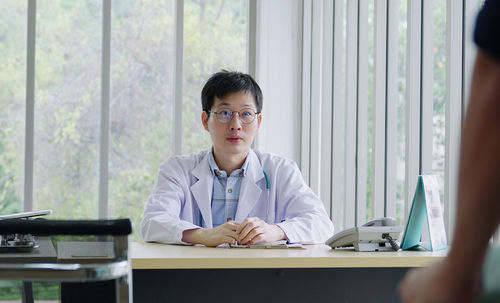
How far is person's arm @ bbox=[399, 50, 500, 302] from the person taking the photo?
0.47 metres

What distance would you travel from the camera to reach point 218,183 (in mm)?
2639

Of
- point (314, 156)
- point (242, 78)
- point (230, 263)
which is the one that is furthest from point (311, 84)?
point (230, 263)

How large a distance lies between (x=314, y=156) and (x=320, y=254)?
85.4 inches

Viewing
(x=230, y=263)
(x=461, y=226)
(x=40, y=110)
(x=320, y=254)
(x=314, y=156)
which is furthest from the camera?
(x=40, y=110)

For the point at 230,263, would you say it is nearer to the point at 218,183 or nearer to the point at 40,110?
the point at 218,183

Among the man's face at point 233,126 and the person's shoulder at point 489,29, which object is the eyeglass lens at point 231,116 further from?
the person's shoulder at point 489,29

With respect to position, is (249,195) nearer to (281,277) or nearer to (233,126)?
(233,126)

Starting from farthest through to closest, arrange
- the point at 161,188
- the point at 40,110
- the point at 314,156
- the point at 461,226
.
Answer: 1. the point at 40,110
2. the point at 314,156
3. the point at 161,188
4. the point at 461,226

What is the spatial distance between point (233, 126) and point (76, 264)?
1.60 meters

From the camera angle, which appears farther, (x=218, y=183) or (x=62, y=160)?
(x=62, y=160)

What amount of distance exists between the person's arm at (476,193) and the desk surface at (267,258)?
1233 millimetres

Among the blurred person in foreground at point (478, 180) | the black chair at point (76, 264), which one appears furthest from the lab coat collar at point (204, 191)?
the blurred person in foreground at point (478, 180)

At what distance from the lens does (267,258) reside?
68.2 inches

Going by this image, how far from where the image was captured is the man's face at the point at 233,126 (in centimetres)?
255
